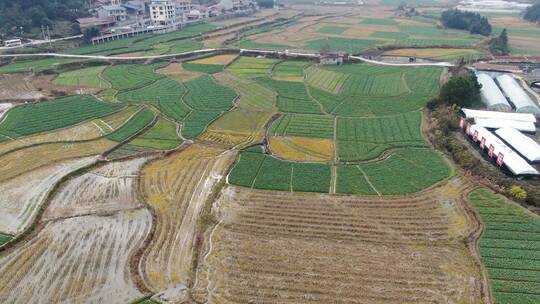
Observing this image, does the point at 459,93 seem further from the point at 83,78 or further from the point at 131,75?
the point at 83,78

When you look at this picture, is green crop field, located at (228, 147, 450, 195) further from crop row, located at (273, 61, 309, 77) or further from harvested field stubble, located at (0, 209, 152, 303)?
crop row, located at (273, 61, 309, 77)

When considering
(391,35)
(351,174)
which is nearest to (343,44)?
(391,35)

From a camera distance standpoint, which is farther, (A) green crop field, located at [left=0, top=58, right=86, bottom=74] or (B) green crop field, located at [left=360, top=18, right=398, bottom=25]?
(B) green crop field, located at [left=360, top=18, right=398, bottom=25]

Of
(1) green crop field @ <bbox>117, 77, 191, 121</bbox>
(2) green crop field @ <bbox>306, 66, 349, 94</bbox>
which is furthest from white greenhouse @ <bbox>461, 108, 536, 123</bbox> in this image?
(1) green crop field @ <bbox>117, 77, 191, 121</bbox>

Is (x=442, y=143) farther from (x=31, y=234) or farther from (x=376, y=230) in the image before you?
(x=31, y=234)

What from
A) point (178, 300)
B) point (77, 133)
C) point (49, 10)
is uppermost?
point (49, 10)

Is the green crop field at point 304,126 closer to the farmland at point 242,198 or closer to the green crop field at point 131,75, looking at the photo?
the farmland at point 242,198

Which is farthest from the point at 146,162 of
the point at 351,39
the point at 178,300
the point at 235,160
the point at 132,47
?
the point at 351,39
